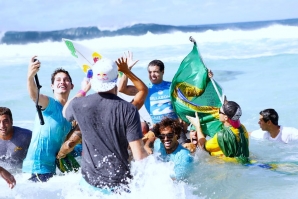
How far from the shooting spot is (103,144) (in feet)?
11.9

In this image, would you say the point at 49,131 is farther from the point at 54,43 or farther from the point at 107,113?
the point at 54,43

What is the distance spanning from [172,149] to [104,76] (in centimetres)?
178

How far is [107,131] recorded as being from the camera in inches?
141

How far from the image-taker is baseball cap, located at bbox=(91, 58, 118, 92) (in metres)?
3.62

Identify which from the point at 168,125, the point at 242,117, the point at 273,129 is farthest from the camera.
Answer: the point at 242,117

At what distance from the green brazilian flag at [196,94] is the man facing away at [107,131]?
3.17 m

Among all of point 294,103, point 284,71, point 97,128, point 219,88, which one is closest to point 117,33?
point 284,71

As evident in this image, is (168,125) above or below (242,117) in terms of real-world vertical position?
above

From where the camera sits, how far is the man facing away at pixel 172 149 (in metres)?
5.05

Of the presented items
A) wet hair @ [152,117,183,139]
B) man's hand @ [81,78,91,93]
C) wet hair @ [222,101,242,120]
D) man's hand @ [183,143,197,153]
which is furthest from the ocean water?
man's hand @ [81,78,91,93]

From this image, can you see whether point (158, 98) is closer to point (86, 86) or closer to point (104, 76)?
point (86, 86)

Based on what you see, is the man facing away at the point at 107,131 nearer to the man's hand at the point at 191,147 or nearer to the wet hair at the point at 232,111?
the wet hair at the point at 232,111

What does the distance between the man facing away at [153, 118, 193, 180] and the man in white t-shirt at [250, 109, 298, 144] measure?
2.10 metres

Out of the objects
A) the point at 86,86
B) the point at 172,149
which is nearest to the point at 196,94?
the point at 172,149
